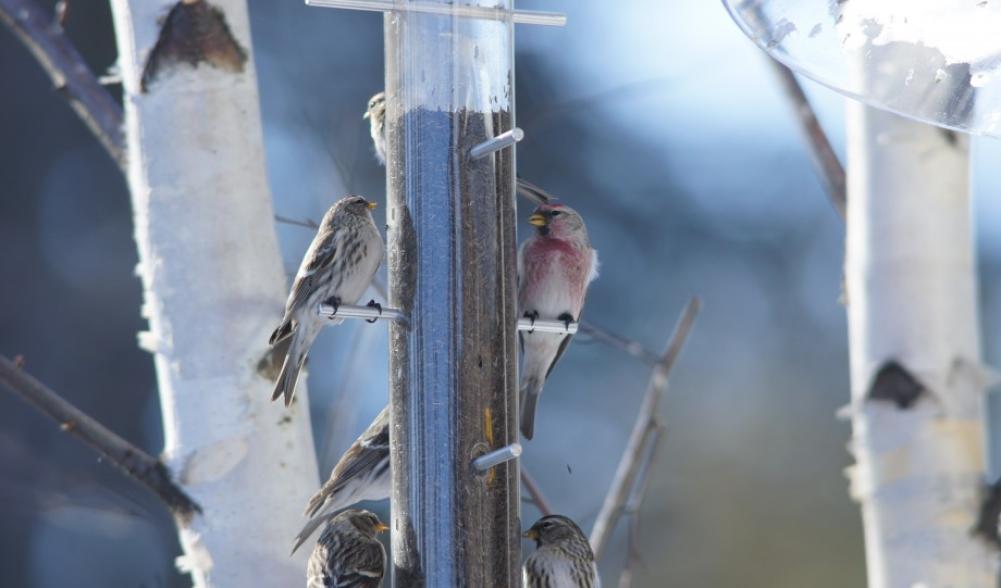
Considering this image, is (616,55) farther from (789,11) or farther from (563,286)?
(789,11)

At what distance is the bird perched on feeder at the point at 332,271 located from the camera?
3.02 meters

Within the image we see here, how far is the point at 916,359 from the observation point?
3361 mm

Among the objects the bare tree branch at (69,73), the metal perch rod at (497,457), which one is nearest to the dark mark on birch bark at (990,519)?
the metal perch rod at (497,457)

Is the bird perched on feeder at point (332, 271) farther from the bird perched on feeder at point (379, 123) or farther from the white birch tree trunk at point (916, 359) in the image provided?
the white birch tree trunk at point (916, 359)

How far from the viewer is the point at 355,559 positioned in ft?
10.4

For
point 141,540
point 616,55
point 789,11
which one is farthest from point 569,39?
point 789,11

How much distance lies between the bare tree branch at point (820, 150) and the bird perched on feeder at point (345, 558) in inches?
49.0

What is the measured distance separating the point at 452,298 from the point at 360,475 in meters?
0.68

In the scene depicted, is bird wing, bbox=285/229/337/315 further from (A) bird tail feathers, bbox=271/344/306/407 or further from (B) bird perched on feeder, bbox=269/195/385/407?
(A) bird tail feathers, bbox=271/344/306/407

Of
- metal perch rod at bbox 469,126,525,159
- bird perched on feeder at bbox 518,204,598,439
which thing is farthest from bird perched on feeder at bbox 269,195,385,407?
metal perch rod at bbox 469,126,525,159

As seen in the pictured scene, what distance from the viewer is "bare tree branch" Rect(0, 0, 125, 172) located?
3.28 metres

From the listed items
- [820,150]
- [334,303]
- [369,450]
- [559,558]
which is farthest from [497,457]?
[820,150]

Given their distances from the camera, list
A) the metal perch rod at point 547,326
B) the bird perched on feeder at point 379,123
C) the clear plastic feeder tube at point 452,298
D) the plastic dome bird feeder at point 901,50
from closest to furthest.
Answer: the plastic dome bird feeder at point 901,50
the clear plastic feeder tube at point 452,298
the metal perch rod at point 547,326
the bird perched on feeder at point 379,123

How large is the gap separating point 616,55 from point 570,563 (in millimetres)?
7351
